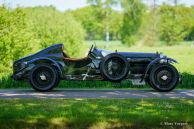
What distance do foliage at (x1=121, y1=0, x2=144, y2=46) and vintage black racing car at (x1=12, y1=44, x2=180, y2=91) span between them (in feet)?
286

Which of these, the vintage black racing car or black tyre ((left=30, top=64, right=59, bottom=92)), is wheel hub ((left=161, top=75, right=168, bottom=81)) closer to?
the vintage black racing car

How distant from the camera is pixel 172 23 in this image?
3637 inches

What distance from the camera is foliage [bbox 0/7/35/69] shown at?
23.7 m

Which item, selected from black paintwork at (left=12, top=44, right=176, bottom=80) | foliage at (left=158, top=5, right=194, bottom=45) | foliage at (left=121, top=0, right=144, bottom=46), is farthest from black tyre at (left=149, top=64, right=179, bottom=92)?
foliage at (left=121, top=0, right=144, bottom=46)

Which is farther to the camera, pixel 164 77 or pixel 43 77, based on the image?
pixel 164 77

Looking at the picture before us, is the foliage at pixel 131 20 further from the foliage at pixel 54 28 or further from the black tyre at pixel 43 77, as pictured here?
the black tyre at pixel 43 77

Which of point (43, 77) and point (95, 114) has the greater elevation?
point (43, 77)

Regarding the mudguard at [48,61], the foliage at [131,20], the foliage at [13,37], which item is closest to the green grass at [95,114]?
the mudguard at [48,61]

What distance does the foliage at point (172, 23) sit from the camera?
302 ft

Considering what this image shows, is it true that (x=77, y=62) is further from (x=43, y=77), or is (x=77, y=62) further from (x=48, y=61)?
(x=43, y=77)

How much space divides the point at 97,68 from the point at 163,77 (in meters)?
1.99

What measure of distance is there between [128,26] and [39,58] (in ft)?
306

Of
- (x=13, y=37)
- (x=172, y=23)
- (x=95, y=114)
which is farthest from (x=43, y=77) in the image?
(x=172, y=23)

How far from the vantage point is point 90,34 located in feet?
509
